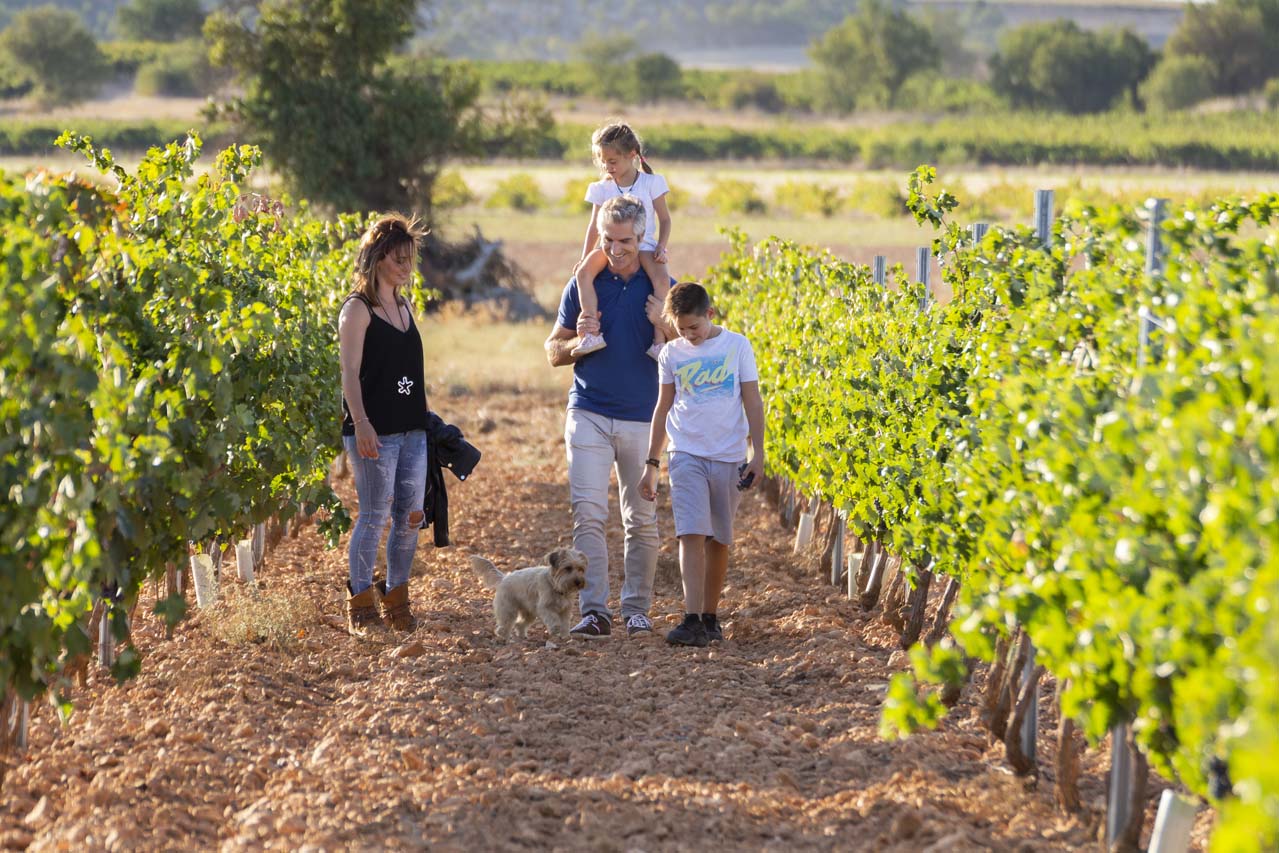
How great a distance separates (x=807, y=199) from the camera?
158 feet

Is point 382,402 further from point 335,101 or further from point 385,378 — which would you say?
point 335,101

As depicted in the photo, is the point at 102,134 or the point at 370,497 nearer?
the point at 370,497

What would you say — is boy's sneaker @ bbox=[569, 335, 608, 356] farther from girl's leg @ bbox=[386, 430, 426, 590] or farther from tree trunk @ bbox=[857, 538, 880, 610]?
tree trunk @ bbox=[857, 538, 880, 610]

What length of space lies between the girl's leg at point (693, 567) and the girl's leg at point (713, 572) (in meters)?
0.05

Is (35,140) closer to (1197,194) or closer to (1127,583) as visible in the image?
(1197,194)

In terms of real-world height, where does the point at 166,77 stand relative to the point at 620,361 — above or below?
above

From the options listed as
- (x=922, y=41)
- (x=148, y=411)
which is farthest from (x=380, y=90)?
(x=922, y=41)

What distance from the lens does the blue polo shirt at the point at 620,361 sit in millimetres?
6852

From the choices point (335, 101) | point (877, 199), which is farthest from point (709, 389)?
point (877, 199)

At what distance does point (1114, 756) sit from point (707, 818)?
1151mm

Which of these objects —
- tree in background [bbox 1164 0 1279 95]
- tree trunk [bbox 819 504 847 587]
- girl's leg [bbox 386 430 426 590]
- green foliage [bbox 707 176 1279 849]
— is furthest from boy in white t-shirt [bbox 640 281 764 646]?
tree in background [bbox 1164 0 1279 95]

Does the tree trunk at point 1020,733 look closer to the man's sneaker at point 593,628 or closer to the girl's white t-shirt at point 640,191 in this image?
the man's sneaker at point 593,628

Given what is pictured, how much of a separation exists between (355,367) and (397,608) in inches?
46.9

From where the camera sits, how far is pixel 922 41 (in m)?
100
